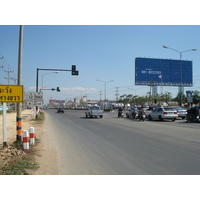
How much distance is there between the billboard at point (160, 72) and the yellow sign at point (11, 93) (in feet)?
129

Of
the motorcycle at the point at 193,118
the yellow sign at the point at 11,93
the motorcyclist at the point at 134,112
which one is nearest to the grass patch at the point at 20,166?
the yellow sign at the point at 11,93

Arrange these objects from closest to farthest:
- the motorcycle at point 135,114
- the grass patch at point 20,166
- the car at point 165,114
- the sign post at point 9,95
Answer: the grass patch at point 20,166 → the sign post at point 9,95 → the car at point 165,114 → the motorcycle at point 135,114

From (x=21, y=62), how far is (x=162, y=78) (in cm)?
4120

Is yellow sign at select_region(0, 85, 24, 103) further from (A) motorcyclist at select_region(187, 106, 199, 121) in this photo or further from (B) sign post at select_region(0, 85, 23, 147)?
(A) motorcyclist at select_region(187, 106, 199, 121)

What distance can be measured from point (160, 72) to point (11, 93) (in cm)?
4220

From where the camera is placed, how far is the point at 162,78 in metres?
48.1

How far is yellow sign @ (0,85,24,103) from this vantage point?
9234 millimetres

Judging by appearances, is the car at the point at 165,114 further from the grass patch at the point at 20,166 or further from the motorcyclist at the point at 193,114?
the grass patch at the point at 20,166

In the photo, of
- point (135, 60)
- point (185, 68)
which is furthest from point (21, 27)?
point (185, 68)

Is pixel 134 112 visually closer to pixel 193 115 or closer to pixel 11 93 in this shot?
pixel 193 115

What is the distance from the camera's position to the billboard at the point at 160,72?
47.1m

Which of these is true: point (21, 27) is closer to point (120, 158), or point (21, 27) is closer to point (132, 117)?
point (120, 158)

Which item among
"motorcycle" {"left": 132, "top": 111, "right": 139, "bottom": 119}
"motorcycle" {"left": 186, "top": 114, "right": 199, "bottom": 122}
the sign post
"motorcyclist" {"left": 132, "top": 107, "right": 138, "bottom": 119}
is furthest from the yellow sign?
"motorcyclist" {"left": 132, "top": 107, "right": 138, "bottom": 119}

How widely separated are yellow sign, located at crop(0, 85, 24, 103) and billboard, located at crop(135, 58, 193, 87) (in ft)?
129
